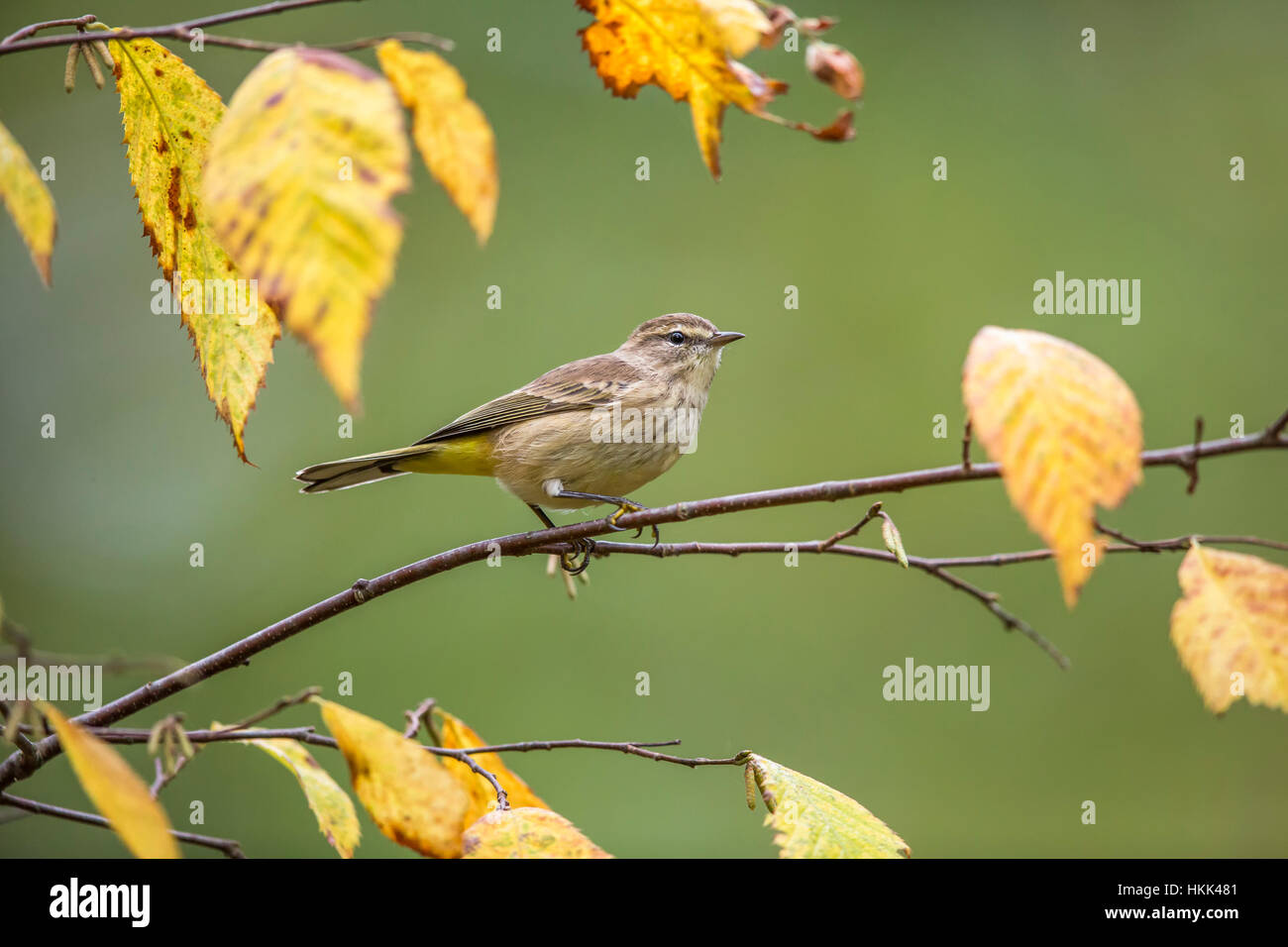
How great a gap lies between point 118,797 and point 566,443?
10.3ft

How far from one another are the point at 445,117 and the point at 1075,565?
1.04 meters

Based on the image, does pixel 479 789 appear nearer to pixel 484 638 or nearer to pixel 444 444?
pixel 444 444

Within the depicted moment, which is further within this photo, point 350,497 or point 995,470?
point 350,497

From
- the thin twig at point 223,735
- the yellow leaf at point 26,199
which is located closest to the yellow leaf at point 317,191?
the yellow leaf at point 26,199

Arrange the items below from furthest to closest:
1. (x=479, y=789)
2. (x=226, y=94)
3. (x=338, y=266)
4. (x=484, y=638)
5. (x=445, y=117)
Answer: (x=226, y=94), (x=484, y=638), (x=479, y=789), (x=445, y=117), (x=338, y=266)

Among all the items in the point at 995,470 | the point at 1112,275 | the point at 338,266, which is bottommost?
the point at 995,470

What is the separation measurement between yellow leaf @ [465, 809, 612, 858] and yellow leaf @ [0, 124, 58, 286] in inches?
42.9

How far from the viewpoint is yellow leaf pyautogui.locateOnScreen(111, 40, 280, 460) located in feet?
5.77

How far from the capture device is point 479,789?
218 cm

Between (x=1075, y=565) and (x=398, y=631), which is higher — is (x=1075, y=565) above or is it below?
above

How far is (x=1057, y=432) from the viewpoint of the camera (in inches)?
54.3

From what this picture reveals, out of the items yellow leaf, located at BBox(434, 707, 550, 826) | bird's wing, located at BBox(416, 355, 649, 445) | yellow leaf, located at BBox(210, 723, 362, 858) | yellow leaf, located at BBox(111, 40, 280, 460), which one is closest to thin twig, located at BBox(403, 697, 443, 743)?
yellow leaf, located at BBox(434, 707, 550, 826)
